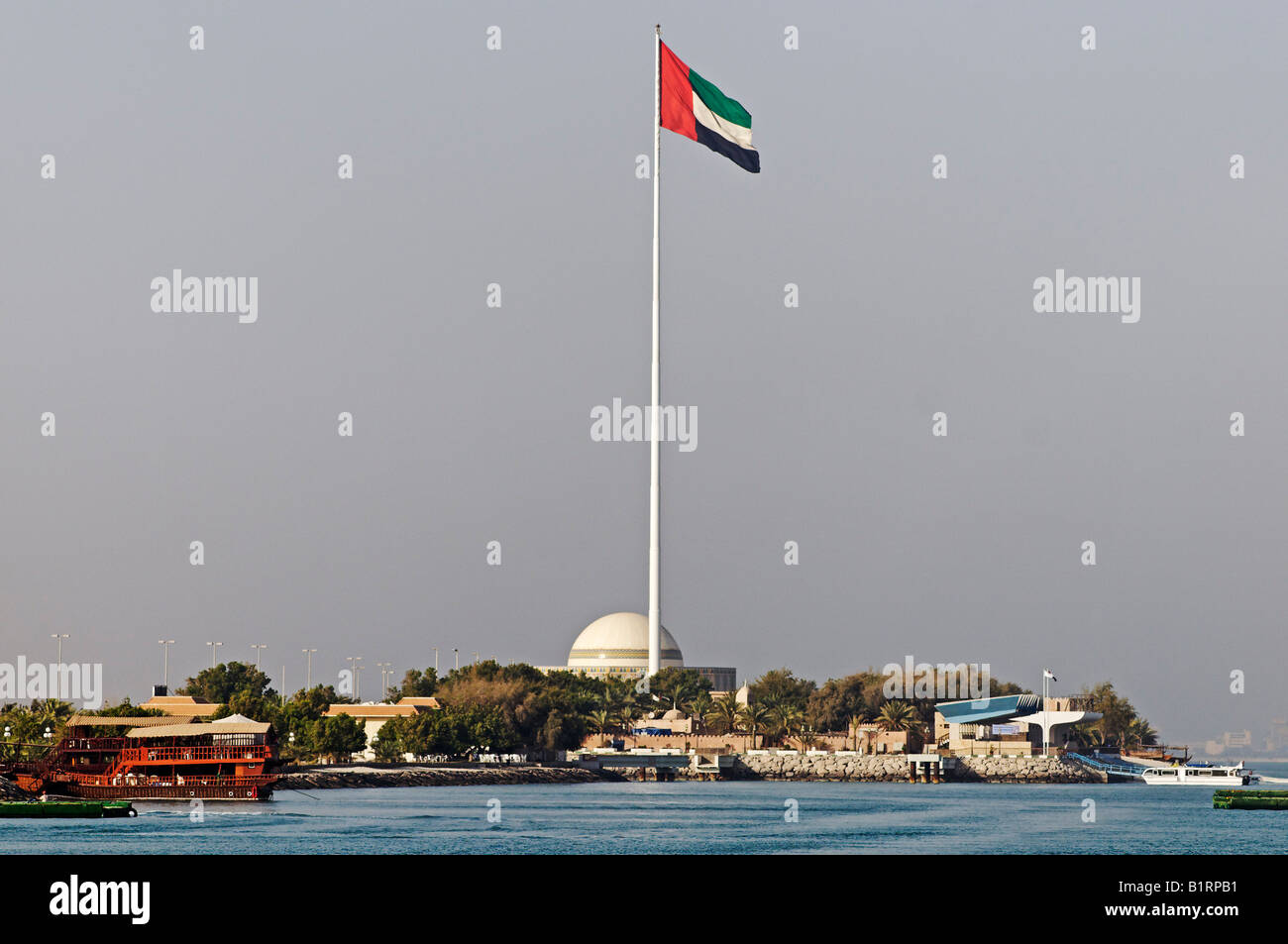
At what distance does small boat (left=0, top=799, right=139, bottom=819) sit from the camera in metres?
91.3

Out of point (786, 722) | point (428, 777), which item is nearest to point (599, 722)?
point (786, 722)

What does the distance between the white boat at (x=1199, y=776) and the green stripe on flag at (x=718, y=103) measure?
8587 cm

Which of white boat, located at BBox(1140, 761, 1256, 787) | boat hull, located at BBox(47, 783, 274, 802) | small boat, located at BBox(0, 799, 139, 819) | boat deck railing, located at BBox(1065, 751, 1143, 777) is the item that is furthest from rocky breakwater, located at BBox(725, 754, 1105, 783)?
small boat, located at BBox(0, 799, 139, 819)

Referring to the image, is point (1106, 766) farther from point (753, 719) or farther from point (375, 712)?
point (375, 712)

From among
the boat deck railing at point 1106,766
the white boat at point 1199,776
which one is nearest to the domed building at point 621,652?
the boat deck railing at point 1106,766

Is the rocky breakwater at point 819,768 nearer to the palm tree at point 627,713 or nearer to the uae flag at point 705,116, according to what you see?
the palm tree at point 627,713

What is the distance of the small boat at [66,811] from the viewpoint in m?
91.3

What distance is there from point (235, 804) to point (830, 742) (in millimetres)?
81007

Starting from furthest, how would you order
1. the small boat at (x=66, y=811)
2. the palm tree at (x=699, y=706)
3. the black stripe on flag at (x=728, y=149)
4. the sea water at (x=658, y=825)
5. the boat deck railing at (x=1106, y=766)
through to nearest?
the palm tree at (x=699, y=706), the boat deck railing at (x=1106, y=766), the black stripe on flag at (x=728, y=149), the small boat at (x=66, y=811), the sea water at (x=658, y=825)
